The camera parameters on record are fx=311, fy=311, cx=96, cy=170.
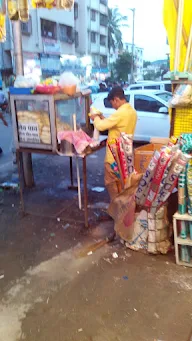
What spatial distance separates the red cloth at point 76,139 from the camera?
3.69 metres

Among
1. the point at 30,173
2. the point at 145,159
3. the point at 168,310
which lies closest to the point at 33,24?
the point at 30,173

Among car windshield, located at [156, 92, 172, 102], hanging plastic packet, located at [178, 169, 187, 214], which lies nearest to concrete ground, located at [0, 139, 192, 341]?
hanging plastic packet, located at [178, 169, 187, 214]

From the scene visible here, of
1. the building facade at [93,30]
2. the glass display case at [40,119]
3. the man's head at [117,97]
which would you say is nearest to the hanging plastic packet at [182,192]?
the man's head at [117,97]

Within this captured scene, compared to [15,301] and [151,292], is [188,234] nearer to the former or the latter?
[151,292]

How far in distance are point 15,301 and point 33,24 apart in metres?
26.1

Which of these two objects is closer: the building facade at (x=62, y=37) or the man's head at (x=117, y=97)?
the man's head at (x=117, y=97)

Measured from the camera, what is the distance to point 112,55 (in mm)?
46406

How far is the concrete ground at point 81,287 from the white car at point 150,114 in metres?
4.61

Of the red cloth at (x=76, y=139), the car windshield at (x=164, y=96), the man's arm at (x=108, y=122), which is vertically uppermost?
the car windshield at (x=164, y=96)

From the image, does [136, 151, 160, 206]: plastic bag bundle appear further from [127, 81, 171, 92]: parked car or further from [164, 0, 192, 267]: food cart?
[127, 81, 171, 92]: parked car

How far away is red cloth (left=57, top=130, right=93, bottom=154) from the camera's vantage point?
3688 millimetres

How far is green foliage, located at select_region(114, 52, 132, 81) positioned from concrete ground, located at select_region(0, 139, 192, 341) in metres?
41.3

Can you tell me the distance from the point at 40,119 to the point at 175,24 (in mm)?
1888

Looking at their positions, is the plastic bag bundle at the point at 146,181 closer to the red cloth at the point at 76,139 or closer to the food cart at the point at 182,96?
the food cart at the point at 182,96
